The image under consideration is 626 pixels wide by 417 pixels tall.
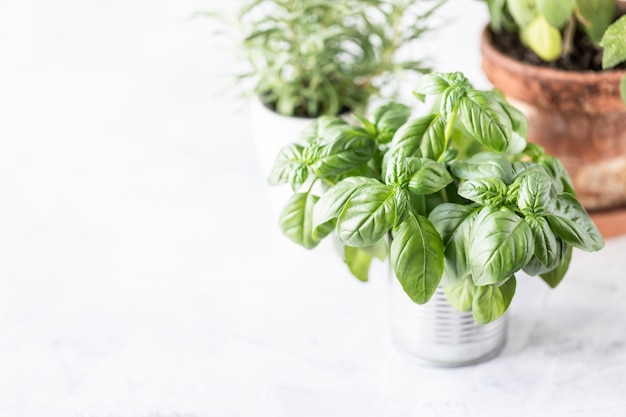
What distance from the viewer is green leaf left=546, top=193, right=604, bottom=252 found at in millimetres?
799

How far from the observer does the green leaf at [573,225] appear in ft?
2.62

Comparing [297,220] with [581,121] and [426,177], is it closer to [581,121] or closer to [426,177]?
[426,177]

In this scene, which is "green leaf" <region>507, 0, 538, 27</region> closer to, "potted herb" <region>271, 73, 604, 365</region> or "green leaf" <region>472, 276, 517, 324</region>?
"potted herb" <region>271, 73, 604, 365</region>

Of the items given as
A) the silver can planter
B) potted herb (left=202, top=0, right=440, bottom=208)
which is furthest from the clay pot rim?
the silver can planter

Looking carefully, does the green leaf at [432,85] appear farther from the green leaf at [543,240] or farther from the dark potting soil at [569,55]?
the dark potting soil at [569,55]

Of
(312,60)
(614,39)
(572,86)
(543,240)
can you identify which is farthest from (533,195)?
(312,60)

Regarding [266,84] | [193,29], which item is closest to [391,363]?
[266,84]

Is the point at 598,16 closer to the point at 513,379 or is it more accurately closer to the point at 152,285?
the point at 513,379

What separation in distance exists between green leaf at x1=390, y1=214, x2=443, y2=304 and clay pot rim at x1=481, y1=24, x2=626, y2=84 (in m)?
0.38

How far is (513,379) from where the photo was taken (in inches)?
38.2

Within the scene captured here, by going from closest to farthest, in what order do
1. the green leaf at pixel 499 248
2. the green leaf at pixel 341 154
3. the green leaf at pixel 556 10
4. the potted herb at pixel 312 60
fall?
the green leaf at pixel 499 248 → the green leaf at pixel 341 154 → the green leaf at pixel 556 10 → the potted herb at pixel 312 60

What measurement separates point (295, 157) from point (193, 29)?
1037mm

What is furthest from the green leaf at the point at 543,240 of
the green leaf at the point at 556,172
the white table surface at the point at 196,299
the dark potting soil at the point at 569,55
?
the dark potting soil at the point at 569,55

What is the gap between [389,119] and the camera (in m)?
0.92
